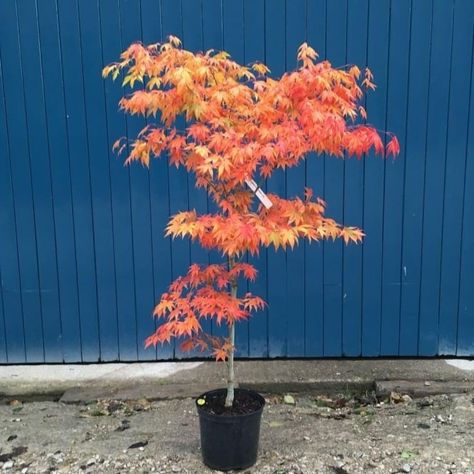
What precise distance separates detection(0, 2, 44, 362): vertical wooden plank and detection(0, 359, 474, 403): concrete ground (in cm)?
30

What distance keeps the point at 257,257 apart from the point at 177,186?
781mm

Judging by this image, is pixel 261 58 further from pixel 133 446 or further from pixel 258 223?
pixel 133 446

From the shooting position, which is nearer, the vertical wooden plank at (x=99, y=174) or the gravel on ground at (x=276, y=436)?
the gravel on ground at (x=276, y=436)

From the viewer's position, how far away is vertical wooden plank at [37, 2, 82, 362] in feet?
13.6

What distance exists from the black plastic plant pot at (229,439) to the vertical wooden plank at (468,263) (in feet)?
6.58

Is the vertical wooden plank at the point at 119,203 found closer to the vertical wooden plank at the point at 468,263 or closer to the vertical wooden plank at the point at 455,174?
the vertical wooden plank at the point at 455,174

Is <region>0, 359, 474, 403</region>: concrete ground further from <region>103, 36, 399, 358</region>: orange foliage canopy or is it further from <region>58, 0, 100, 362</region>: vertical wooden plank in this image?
<region>103, 36, 399, 358</region>: orange foliage canopy

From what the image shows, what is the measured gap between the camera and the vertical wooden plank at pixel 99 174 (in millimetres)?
4156

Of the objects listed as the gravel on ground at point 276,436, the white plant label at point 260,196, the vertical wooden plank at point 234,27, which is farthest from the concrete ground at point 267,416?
the vertical wooden plank at point 234,27

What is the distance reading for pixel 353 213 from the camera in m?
4.36

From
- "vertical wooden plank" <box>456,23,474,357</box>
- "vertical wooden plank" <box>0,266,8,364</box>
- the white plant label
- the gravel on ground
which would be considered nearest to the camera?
the white plant label

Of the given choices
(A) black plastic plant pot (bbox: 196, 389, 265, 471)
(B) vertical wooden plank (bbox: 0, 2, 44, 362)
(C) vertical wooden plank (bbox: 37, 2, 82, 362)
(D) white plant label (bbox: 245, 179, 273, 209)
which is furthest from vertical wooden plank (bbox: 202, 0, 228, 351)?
(A) black plastic plant pot (bbox: 196, 389, 265, 471)

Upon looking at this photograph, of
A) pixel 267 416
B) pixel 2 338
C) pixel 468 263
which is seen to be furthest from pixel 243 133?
pixel 2 338

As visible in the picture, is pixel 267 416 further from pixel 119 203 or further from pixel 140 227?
pixel 119 203
